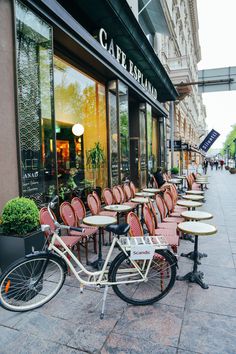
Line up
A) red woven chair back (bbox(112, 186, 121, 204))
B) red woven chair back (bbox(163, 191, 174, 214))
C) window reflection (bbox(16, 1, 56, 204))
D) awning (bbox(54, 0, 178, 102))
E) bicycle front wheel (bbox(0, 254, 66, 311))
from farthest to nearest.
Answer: red woven chair back (bbox(112, 186, 121, 204))
awning (bbox(54, 0, 178, 102))
red woven chair back (bbox(163, 191, 174, 214))
window reflection (bbox(16, 1, 56, 204))
bicycle front wheel (bbox(0, 254, 66, 311))

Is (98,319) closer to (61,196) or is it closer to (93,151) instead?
(61,196)

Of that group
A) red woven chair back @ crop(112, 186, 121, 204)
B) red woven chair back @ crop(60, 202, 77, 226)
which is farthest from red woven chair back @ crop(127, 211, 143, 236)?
red woven chair back @ crop(112, 186, 121, 204)

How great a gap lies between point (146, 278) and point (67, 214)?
1.97 m

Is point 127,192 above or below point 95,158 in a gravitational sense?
below

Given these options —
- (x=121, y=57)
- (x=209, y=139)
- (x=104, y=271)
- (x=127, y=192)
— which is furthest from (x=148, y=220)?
(x=209, y=139)

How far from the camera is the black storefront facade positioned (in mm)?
4457

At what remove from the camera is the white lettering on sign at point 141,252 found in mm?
3023

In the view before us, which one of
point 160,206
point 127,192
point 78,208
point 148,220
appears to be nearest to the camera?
point 148,220

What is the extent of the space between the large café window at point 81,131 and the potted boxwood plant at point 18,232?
4.22 meters

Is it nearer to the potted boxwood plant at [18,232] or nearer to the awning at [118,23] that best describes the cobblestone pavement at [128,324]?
the potted boxwood plant at [18,232]

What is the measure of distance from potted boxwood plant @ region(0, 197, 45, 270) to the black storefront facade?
57 centimetres

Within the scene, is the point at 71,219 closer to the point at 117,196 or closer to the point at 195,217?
the point at 195,217

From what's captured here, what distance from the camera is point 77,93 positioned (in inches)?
345

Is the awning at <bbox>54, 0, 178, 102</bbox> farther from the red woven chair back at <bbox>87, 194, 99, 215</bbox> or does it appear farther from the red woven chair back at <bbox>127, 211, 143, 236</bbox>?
the red woven chair back at <bbox>127, 211, 143, 236</bbox>
